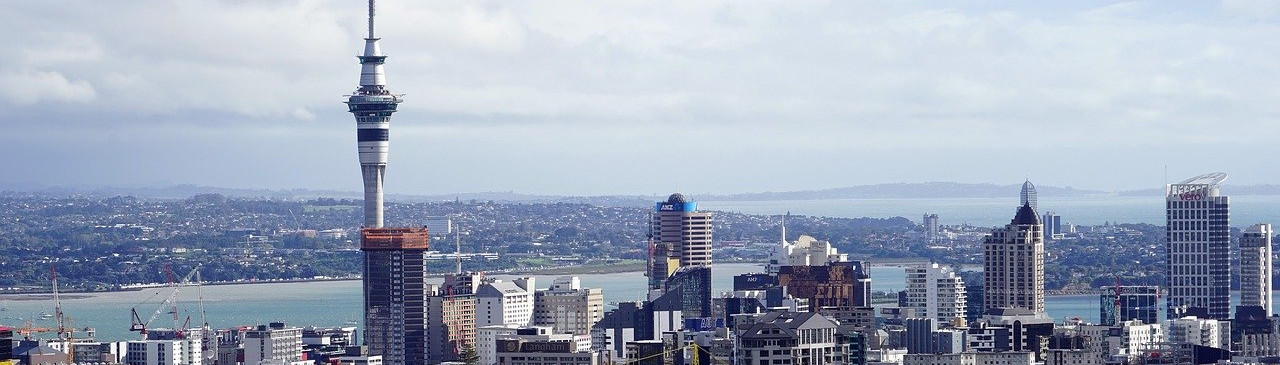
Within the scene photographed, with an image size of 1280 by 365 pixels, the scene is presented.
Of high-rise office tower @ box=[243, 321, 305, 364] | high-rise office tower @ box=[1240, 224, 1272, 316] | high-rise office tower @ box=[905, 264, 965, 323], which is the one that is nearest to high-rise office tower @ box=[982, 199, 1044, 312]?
high-rise office tower @ box=[905, 264, 965, 323]

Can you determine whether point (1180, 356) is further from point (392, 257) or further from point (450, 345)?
point (392, 257)

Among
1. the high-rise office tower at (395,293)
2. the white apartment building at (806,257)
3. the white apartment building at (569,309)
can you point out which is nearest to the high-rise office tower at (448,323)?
the high-rise office tower at (395,293)

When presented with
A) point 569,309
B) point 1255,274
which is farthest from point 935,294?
point 1255,274

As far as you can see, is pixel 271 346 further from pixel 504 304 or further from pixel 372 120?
pixel 372 120

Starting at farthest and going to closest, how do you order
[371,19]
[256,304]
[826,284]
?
[256,304] < [371,19] < [826,284]

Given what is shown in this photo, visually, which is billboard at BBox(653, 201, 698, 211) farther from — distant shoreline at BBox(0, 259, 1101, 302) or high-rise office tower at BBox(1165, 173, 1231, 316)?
distant shoreline at BBox(0, 259, 1101, 302)

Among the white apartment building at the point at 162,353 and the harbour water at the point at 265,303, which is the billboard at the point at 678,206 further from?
the white apartment building at the point at 162,353

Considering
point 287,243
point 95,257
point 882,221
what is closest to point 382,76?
point 95,257
